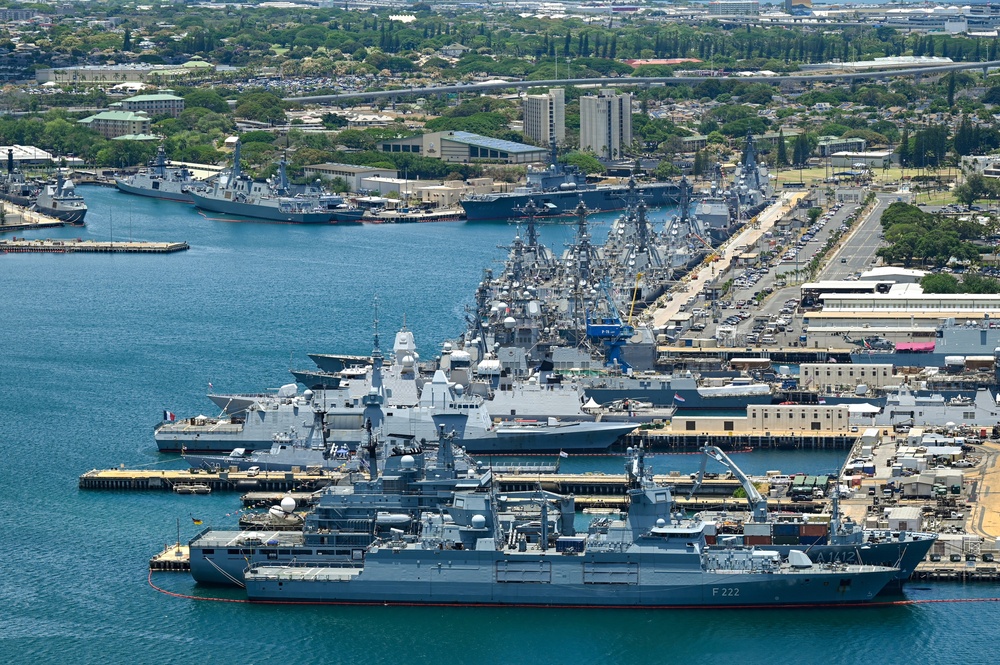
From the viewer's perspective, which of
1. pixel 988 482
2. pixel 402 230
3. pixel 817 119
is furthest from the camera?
pixel 817 119

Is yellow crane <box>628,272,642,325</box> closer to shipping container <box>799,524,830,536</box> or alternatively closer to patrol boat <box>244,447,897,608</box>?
shipping container <box>799,524,830,536</box>

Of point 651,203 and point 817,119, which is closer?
point 651,203

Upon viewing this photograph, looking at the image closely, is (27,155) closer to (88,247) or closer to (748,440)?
(88,247)

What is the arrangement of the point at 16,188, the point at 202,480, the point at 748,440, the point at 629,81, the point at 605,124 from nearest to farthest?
the point at 202,480 → the point at 748,440 → the point at 16,188 → the point at 605,124 → the point at 629,81

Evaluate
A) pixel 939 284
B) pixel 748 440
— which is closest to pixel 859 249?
pixel 939 284

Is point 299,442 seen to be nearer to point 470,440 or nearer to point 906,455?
point 470,440

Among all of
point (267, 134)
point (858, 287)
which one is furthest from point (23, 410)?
point (267, 134)

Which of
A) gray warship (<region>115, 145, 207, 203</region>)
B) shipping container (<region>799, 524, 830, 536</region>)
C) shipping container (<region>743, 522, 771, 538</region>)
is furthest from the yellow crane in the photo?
gray warship (<region>115, 145, 207, 203</region>)
